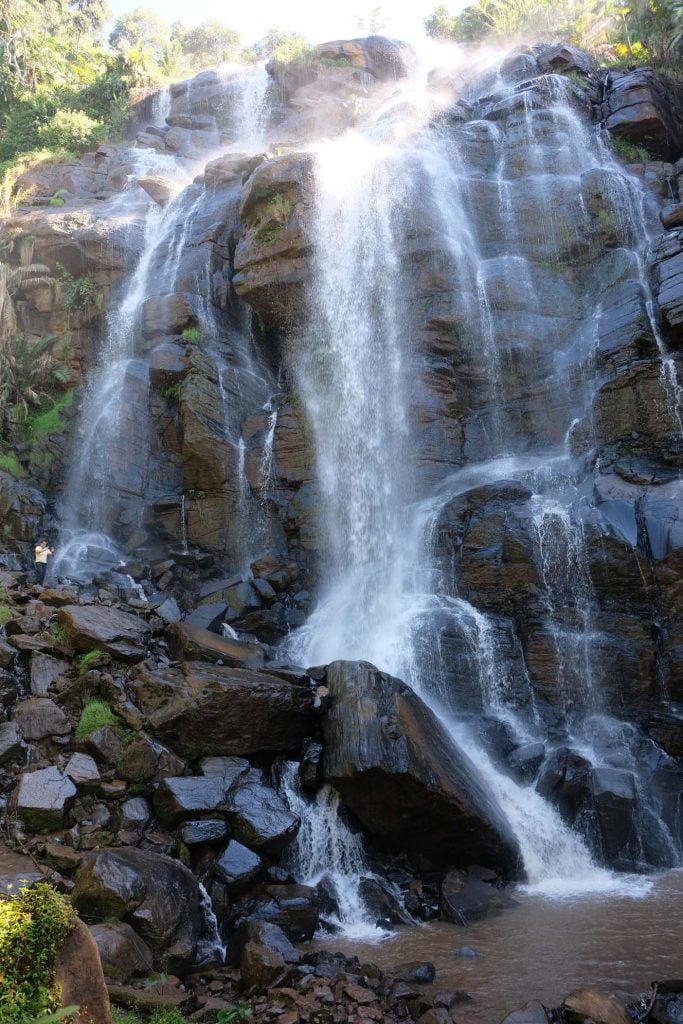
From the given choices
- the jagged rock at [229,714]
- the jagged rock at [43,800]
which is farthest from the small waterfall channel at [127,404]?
the jagged rock at [43,800]

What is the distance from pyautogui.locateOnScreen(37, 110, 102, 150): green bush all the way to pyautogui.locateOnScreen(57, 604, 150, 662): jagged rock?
26517mm

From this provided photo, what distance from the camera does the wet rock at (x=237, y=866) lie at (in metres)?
7.59

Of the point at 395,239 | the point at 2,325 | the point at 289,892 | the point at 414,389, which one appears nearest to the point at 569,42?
the point at 395,239

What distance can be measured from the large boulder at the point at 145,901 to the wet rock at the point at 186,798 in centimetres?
88

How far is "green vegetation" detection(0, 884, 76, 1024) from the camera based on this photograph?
12.0ft

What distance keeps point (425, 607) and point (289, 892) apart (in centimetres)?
575

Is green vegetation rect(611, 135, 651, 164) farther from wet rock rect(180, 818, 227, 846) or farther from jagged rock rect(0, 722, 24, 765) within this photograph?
jagged rock rect(0, 722, 24, 765)

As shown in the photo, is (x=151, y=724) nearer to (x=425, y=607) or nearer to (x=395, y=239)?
(x=425, y=607)

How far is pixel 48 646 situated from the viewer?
9953 mm

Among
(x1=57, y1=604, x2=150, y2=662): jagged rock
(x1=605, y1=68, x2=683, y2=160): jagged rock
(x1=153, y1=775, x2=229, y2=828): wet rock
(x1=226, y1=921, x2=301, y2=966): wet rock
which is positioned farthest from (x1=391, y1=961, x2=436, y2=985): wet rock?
(x1=605, y1=68, x2=683, y2=160): jagged rock

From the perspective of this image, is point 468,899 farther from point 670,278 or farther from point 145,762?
point 670,278

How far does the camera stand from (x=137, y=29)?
1855 inches

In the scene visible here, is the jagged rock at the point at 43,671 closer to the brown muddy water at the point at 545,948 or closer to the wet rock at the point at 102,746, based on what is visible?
the wet rock at the point at 102,746

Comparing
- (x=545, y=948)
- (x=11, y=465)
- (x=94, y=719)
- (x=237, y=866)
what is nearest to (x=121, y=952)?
(x=237, y=866)
